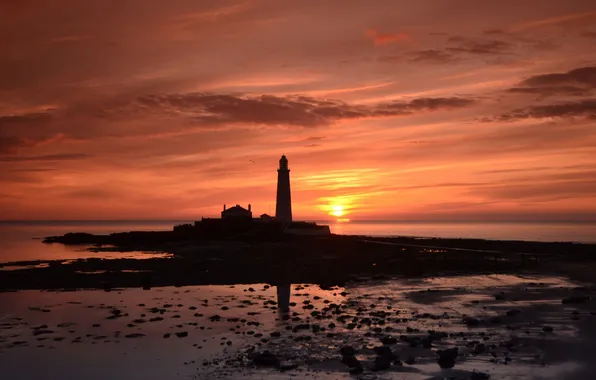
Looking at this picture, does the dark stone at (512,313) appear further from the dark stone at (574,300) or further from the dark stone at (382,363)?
the dark stone at (382,363)

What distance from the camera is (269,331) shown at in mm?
18547

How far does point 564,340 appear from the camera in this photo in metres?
16.4

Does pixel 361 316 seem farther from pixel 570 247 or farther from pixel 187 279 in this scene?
pixel 570 247

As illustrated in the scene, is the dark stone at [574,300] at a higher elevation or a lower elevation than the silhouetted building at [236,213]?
lower

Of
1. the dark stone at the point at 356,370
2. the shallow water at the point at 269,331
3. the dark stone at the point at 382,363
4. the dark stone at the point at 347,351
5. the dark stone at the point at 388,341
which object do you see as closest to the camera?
the dark stone at the point at 356,370

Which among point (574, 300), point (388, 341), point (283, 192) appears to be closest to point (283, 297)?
point (388, 341)

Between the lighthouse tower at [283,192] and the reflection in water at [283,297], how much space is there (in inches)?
1986

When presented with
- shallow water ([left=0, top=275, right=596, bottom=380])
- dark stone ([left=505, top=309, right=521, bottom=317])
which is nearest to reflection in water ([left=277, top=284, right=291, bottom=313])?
shallow water ([left=0, top=275, right=596, bottom=380])

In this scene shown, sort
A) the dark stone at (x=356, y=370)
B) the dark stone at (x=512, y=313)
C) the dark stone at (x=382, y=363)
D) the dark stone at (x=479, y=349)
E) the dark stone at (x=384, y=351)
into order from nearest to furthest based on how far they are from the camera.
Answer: the dark stone at (x=356, y=370) < the dark stone at (x=382, y=363) < the dark stone at (x=384, y=351) < the dark stone at (x=479, y=349) < the dark stone at (x=512, y=313)

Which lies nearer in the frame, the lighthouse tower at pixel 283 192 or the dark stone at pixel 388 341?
the dark stone at pixel 388 341

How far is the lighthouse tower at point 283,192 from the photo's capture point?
8175 centimetres

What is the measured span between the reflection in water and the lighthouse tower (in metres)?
50.5

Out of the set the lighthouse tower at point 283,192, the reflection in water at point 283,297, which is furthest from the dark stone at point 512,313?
the lighthouse tower at point 283,192

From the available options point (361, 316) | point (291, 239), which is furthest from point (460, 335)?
point (291, 239)
